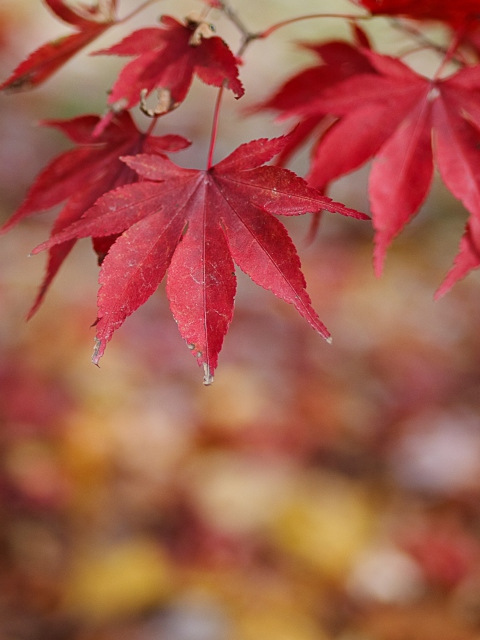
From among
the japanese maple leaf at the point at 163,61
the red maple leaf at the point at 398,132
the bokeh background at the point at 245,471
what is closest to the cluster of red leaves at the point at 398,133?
the red maple leaf at the point at 398,132

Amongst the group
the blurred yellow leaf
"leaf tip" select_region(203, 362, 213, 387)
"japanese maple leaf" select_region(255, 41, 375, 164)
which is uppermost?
"japanese maple leaf" select_region(255, 41, 375, 164)

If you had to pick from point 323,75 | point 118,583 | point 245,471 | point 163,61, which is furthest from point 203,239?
point 245,471

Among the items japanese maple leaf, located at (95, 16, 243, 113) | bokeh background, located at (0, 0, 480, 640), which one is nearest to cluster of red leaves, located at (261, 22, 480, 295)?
japanese maple leaf, located at (95, 16, 243, 113)

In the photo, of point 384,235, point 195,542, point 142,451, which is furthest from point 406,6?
point 142,451

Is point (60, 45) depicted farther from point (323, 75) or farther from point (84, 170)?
point (323, 75)

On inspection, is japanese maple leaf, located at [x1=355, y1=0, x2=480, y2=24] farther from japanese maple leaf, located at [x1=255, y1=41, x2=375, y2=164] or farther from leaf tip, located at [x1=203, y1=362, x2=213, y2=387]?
leaf tip, located at [x1=203, y1=362, x2=213, y2=387]

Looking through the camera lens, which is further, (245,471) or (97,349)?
(245,471)
